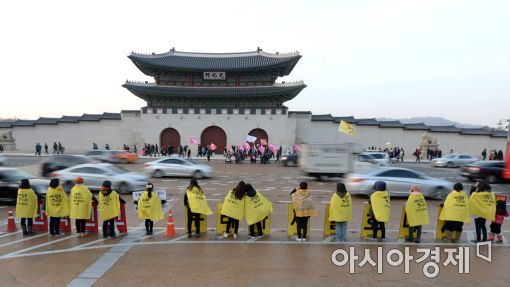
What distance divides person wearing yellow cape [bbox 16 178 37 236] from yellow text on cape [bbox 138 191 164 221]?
8.52 feet

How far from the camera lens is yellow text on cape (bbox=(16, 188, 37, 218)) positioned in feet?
28.3

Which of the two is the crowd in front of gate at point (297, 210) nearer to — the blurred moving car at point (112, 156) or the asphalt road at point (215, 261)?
the asphalt road at point (215, 261)

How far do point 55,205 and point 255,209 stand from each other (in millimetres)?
4622

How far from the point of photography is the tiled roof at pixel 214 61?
4103 centimetres

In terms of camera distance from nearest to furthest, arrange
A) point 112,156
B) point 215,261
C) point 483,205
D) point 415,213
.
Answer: point 215,261, point 415,213, point 483,205, point 112,156

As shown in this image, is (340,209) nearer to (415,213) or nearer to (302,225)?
(302,225)

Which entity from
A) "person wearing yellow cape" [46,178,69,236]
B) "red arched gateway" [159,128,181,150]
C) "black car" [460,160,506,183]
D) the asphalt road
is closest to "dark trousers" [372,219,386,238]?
the asphalt road

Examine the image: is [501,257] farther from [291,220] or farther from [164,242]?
[164,242]

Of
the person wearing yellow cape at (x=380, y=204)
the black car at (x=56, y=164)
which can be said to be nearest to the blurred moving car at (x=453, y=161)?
the person wearing yellow cape at (x=380, y=204)

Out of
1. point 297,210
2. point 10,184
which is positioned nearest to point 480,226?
point 297,210

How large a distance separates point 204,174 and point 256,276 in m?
14.7

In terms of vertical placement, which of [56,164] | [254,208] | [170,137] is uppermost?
[170,137]

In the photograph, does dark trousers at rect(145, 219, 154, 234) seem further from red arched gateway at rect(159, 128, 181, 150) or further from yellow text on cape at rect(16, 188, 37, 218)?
red arched gateway at rect(159, 128, 181, 150)

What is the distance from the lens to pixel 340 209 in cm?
806
